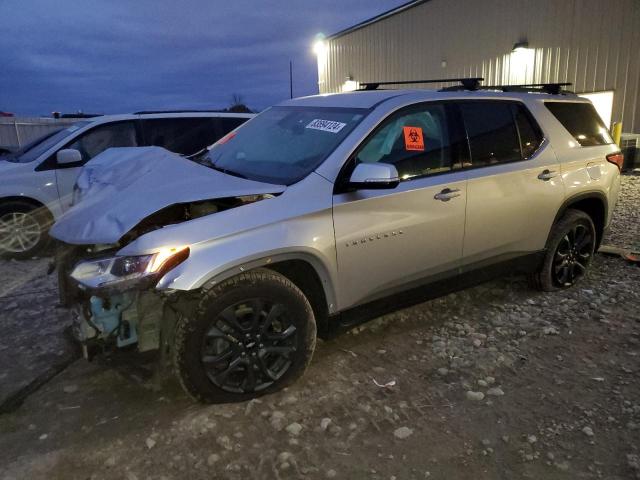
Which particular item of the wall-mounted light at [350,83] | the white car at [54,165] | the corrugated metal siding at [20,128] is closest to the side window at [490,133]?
the white car at [54,165]

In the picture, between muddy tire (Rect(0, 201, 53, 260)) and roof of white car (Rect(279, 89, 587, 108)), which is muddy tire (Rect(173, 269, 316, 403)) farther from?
muddy tire (Rect(0, 201, 53, 260))

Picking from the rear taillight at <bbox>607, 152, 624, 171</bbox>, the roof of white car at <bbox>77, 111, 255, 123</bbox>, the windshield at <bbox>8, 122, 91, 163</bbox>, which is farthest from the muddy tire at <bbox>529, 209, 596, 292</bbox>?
the windshield at <bbox>8, 122, 91, 163</bbox>

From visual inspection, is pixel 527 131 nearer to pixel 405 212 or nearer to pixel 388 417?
pixel 405 212

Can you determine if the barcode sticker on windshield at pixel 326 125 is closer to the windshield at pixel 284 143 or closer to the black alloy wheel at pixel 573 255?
the windshield at pixel 284 143

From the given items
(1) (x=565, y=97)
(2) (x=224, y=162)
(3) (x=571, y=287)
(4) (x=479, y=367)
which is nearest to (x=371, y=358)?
(4) (x=479, y=367)

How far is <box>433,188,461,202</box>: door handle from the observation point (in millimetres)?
3529

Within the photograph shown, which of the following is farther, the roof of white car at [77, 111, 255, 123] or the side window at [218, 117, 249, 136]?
the side window at [218, 117, 249, 136]

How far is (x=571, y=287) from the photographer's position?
189 inches

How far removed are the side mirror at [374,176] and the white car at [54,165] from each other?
11.6ft

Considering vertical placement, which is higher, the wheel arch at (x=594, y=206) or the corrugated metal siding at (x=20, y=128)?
the corrugated metal siding at (x=20, y=128)

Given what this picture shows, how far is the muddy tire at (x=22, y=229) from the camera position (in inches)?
243

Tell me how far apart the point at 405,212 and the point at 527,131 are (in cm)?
159

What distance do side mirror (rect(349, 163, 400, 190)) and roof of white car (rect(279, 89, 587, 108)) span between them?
0.68 metres

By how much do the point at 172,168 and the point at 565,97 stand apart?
11.3 ft
